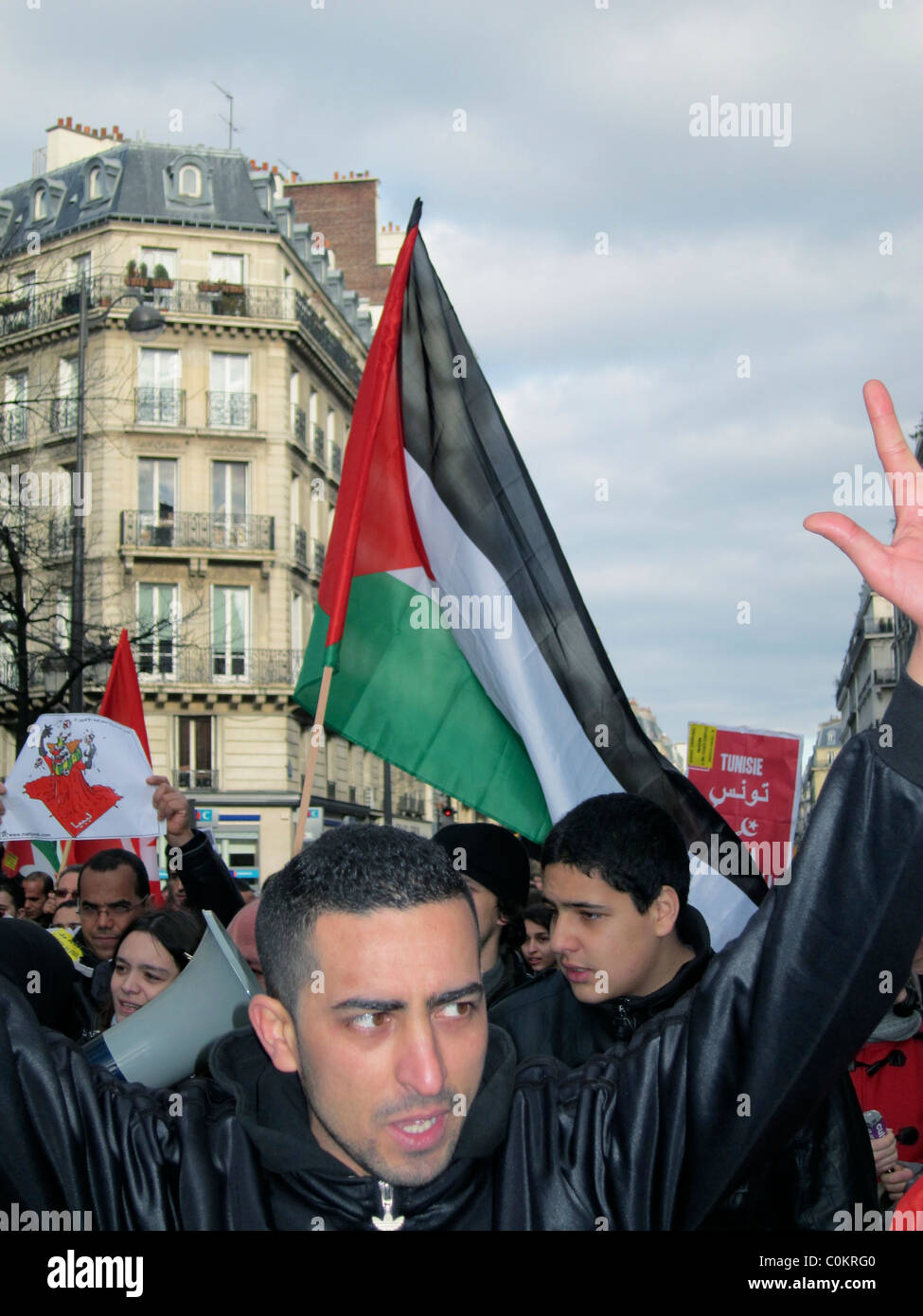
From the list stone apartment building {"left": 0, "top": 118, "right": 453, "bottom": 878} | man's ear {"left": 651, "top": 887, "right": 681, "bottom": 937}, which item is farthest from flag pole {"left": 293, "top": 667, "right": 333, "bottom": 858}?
stone apartment building {"left": 0, "top": 118, "right": 453, "bottom": 878}

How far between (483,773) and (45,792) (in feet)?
9.34

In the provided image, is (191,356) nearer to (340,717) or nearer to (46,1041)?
(340,717)

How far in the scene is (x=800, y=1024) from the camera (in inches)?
76.0

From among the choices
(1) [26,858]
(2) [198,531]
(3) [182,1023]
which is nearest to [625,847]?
(3) [182,1023]

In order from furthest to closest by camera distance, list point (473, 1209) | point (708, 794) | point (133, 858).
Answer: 1. point (708, 794)
2. point (133, 858)
3. point (473, 1209)

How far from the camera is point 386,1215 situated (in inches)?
79.3

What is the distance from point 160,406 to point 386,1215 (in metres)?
35.9

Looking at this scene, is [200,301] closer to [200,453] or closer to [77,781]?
[200,453]

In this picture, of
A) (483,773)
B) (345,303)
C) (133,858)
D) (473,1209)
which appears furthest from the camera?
(345,303)

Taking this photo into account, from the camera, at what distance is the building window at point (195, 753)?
35.3 m

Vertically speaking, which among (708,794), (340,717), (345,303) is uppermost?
(345,303)

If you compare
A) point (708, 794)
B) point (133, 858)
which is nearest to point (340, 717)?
point (133, 858)

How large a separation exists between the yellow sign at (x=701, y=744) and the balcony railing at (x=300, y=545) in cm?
2824

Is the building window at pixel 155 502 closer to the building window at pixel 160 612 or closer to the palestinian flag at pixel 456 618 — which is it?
the building window at pixel 160 612
